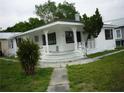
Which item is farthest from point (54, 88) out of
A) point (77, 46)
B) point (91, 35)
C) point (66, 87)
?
point (91, 35)

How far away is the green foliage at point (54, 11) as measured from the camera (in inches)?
1946

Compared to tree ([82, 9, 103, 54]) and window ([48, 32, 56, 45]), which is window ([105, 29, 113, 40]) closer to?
tree ([82, 9, 103, 54])

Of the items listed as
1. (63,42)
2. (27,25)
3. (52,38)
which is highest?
(27,25)

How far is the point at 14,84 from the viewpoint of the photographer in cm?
929

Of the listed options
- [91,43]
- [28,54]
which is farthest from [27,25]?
[28,54]

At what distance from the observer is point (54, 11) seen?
51188mm

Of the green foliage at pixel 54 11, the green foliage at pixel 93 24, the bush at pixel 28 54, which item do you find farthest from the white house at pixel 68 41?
the green foliage at pixel 54 11

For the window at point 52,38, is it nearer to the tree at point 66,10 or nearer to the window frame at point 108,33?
the window frame at point 108,33

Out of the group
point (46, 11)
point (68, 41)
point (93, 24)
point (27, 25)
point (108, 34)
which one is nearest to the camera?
point (93, 24)

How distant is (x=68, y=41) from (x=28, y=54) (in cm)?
956

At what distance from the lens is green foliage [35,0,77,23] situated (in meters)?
49.4

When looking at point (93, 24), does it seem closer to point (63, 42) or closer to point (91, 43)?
point (91, 43)

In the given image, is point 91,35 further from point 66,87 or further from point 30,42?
point 66,87

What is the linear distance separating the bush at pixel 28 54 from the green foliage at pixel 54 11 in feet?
123
